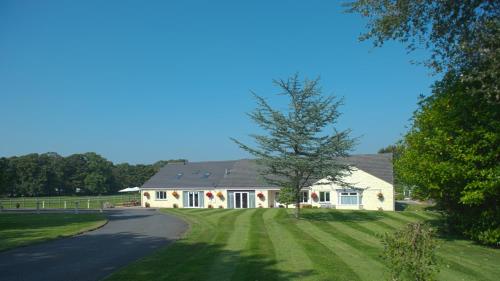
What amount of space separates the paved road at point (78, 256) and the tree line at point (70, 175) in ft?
253

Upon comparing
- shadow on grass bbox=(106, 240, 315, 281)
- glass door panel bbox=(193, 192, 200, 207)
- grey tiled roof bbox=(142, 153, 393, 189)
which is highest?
grey tiled roof bbox=(142, 153, 393, 189)

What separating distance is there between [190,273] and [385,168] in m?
39.8

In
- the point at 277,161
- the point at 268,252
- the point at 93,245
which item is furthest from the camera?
the point at 277,161

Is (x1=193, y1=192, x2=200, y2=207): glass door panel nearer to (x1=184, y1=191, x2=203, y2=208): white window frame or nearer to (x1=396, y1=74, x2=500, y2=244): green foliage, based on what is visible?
(x1=184, y1=191, x2=203, y2=208): white window frame

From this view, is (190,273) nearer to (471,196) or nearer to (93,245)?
(93,245)

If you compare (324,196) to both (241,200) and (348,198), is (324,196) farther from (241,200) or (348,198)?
(241,200)

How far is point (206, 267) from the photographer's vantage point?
40.0 ft

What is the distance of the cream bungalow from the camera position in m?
45.4

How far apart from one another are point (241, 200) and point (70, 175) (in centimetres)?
6813

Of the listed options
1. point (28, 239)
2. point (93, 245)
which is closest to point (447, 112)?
point (93, 245)

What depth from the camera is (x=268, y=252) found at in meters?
14.8

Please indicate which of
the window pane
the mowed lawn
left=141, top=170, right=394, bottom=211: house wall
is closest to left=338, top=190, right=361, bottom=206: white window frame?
the window pane

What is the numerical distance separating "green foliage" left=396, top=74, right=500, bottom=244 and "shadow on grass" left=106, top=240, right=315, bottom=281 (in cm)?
766

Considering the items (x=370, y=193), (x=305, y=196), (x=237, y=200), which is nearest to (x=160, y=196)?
(x=237, y=200)
